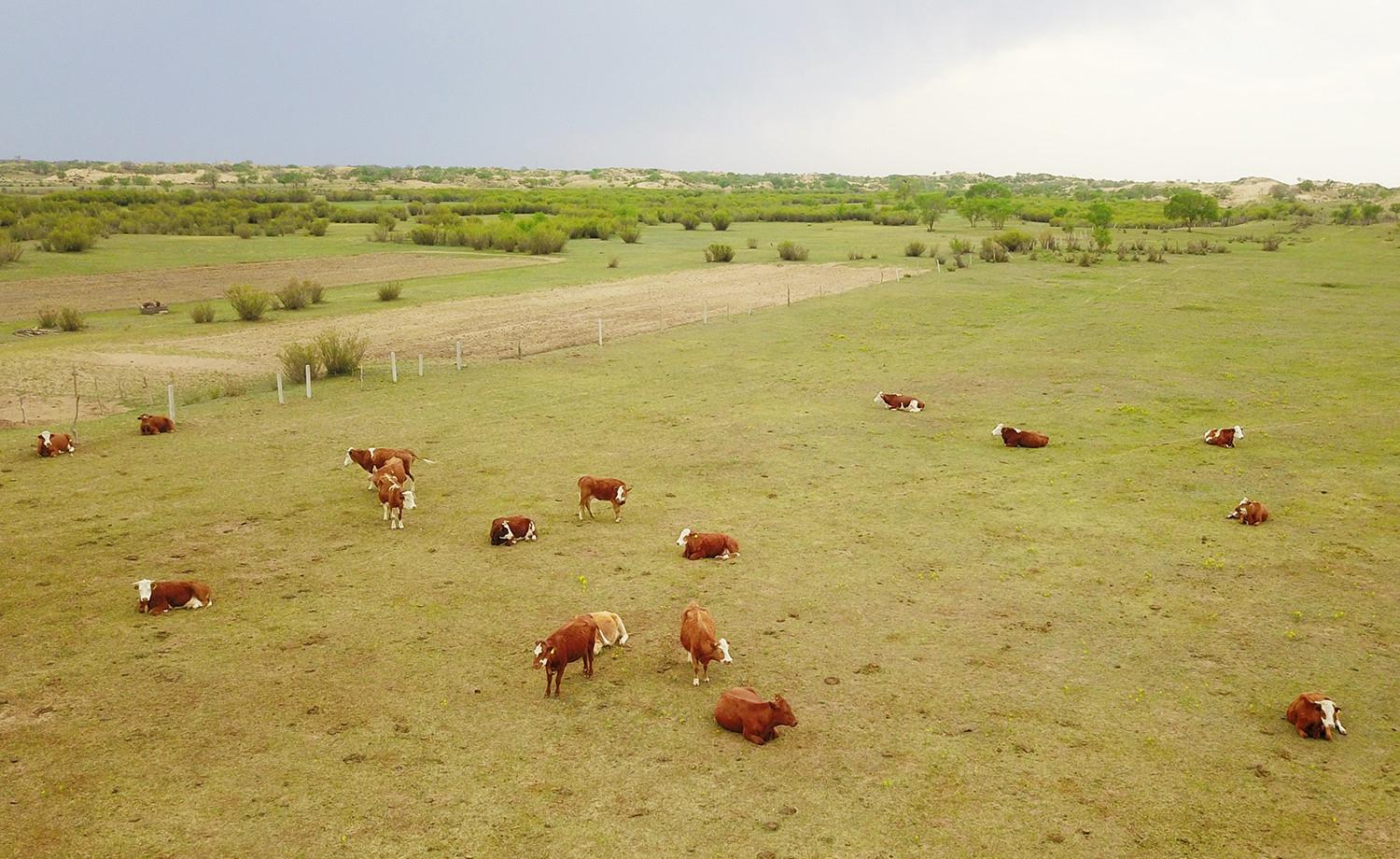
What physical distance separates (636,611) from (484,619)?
5.30 ft

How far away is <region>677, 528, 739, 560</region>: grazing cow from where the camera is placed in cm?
1178

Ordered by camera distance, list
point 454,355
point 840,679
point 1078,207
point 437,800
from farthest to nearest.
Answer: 1. point 1078,207
2. point 454,355
3. point 840,679
4. point 437,800

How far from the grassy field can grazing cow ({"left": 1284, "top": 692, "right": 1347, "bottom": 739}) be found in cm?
28

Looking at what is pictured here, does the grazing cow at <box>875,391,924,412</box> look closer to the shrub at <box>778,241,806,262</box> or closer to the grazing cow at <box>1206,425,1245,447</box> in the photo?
the grazing cow at <box>1206,425,1245,447</box>

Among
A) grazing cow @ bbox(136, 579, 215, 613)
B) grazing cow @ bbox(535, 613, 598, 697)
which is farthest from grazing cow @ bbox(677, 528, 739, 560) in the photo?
grazing cow @ bbox(136, 579, 215, 613)

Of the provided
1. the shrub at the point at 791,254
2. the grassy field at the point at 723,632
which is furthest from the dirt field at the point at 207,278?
the grassy field at the point at 723,632

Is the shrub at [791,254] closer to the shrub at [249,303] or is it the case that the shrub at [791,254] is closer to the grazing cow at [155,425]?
the shrub at [249,303]

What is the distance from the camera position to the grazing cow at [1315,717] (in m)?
7.87

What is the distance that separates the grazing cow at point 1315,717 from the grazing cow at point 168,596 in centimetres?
1060

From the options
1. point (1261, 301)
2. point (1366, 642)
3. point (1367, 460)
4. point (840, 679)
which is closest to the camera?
point (840, 679)

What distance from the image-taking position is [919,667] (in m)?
9.17

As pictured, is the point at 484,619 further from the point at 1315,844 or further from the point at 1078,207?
the point at 1078,207

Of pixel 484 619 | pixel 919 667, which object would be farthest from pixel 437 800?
pixel 919 667

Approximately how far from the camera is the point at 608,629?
376 inches
